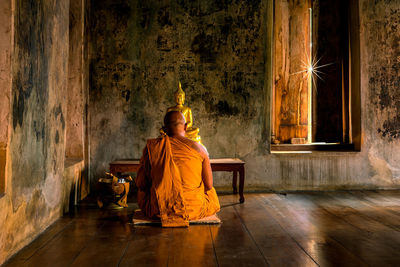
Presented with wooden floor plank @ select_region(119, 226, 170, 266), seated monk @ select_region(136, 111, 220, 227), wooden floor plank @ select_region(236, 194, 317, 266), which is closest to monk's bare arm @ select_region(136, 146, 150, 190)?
seated monk @ select_region(136, 111, 220, 227)

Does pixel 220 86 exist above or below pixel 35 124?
above

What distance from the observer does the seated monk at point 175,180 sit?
375cm

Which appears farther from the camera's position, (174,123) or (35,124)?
(174,123)

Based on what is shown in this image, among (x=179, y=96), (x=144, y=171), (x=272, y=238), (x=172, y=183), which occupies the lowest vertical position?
(x=272, y=238)

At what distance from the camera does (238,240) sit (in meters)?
3.24

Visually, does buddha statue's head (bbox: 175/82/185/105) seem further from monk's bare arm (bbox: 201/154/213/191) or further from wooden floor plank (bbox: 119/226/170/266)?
wooden floor plank (bbox: 119/226/170/266)

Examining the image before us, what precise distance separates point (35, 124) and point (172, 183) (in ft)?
4.68

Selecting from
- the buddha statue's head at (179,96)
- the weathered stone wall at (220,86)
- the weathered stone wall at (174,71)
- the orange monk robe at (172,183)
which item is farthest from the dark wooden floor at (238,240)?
the buddha statue's head at (179,96)

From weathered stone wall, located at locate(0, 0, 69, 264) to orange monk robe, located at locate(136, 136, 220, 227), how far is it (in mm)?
967

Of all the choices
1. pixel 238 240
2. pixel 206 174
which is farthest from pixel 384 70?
pixel 238 240

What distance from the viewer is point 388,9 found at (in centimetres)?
638

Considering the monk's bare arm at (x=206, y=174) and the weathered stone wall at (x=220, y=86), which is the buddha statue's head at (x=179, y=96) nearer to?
the weathered stone wall at (x=220, y=86)

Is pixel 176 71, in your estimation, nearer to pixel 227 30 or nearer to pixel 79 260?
pixel 227 30

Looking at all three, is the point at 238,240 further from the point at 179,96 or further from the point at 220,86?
the point at 220,86
